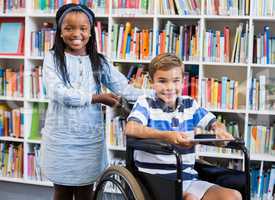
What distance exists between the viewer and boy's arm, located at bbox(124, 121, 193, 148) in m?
1.39

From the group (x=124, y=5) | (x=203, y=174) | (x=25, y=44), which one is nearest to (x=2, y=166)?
(x=25, y=44)

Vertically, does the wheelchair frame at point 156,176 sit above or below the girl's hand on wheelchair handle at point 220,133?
below

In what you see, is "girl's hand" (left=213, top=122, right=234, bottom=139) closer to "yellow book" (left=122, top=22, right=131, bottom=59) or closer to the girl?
the girl

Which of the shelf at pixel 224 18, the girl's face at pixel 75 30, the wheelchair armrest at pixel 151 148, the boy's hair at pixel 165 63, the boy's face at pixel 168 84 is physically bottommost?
the wheelchair armrest at pixel 151 148

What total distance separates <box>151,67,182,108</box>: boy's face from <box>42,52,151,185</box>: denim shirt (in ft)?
0.91

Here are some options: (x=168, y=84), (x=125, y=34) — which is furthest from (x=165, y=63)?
(x=125, y=34)

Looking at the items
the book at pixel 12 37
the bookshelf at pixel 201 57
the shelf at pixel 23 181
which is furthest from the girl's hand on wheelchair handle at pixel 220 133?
the book at pixel 12 37

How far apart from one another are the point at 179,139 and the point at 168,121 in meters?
0.20

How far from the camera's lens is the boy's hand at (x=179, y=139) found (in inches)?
54.6

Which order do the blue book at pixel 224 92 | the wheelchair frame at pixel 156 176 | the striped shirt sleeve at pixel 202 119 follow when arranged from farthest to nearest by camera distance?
the blue book at pixel 224 92, the striped shirt sleeve at pixel 202 119, the wheelchair frame at pixel 156 176

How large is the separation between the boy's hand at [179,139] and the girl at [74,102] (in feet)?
1.15

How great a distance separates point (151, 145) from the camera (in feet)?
4.62

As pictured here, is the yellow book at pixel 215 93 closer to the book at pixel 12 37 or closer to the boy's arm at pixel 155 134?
the boy's arm at pixel 155 134

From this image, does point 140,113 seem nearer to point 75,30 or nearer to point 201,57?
point 75,30
